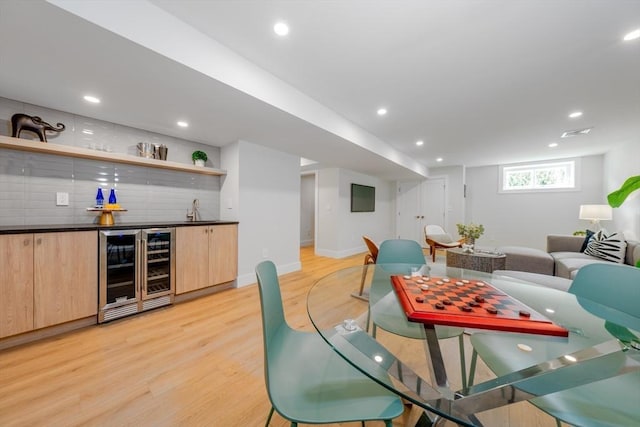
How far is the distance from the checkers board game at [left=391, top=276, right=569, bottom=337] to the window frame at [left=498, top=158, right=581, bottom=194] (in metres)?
6.06

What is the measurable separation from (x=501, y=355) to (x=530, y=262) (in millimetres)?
3090

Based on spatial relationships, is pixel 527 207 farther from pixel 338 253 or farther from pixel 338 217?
pixel 338 253

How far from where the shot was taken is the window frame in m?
5.19

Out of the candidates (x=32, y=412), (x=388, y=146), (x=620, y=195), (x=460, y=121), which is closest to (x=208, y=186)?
(x=32, y=412)

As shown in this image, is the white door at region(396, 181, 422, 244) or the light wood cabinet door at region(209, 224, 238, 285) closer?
the light wood cabinet door at region(209, 224, 238, 285)

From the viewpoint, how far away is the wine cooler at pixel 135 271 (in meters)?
2.17

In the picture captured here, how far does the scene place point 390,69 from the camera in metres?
2.04

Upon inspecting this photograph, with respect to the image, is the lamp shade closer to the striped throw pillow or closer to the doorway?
the striped throw pillow

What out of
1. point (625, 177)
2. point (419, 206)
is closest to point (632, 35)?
point (625, 177)

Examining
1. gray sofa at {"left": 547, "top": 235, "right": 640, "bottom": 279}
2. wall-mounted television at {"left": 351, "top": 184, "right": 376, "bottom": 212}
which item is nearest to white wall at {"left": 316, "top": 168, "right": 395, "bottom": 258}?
wall-mounted television at {"left": 351, "top": 184, "right": 376, "bottom": 212}

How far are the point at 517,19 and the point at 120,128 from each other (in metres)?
3.79

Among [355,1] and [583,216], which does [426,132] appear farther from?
[583,216]

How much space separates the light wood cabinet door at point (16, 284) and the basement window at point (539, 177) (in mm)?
8204

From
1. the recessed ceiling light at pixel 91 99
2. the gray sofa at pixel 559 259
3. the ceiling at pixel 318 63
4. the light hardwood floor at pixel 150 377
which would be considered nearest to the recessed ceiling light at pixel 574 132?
the ceiling at pixel 318 63
